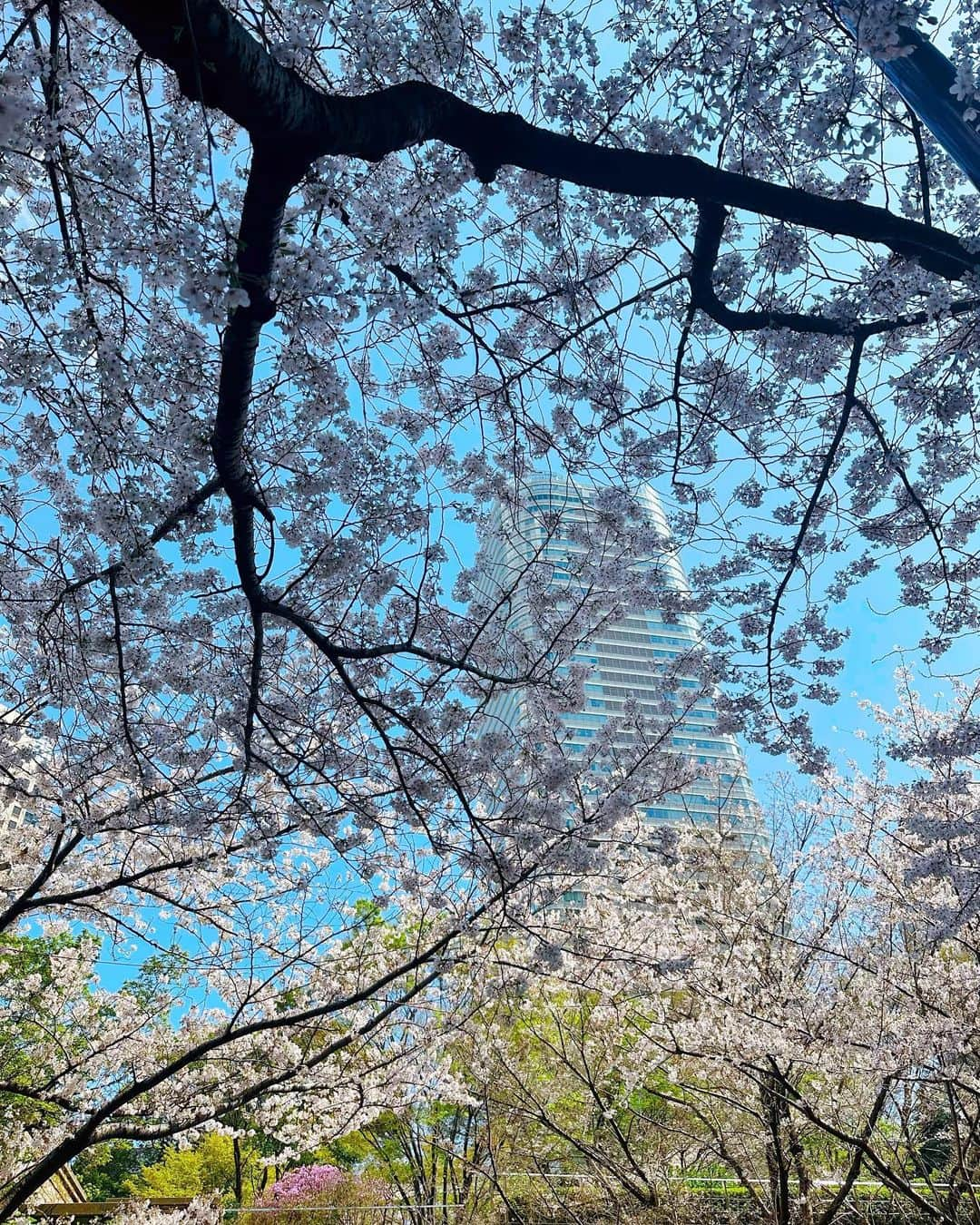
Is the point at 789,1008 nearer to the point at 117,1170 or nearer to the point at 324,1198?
the point at 324,1198

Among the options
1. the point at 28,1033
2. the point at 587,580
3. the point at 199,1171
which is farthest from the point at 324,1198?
the point at 587,580

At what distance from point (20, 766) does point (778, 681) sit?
521 cm

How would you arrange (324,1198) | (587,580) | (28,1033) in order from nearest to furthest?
(587,580) → (28,1033) → (324,1198)

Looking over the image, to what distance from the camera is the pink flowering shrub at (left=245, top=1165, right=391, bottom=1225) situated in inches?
447

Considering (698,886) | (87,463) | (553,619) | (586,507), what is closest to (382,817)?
(553,619)

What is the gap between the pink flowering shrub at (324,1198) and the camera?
11.4 metres

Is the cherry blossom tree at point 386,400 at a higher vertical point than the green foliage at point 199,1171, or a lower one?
higher

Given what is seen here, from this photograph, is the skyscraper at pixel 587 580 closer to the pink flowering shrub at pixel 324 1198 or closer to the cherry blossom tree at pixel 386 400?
the cherry blossom tree at pixel 386 400

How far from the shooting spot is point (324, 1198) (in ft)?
40.3

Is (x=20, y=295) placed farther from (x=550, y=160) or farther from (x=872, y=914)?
(x=872, y=914)

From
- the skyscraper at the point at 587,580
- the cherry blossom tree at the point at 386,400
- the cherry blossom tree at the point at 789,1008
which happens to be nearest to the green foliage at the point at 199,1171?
the cherry blossom tree at the point at 789,1008

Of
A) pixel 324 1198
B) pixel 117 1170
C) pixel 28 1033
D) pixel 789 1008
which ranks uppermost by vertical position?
pixel 789 1008

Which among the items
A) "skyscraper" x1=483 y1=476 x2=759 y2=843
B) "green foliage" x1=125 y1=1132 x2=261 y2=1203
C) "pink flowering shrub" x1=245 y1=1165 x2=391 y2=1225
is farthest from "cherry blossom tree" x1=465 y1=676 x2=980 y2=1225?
A: "green foliage" x1=125 y1=1132 x2=261 y2=1203

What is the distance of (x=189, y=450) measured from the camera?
2740 mm
